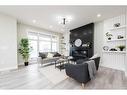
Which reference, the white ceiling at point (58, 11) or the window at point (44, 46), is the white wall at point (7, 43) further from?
the window at point (44, 46)

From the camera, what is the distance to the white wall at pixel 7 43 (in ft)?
13.4

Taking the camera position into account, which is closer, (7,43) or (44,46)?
(7,43)

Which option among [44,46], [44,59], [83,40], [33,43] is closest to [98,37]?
[83,40]

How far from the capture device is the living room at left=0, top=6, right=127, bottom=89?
301cm

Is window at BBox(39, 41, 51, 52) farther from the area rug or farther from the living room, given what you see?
the area rug

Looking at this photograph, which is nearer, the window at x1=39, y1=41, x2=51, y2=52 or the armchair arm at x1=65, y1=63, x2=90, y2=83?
the armchair arm at x1=65, y1=63, x2=90, y2=83

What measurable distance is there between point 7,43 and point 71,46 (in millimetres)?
4624

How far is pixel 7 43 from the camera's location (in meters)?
4.24

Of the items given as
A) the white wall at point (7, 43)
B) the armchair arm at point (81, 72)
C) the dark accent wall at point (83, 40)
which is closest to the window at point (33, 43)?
the white wall at point (7, 43)

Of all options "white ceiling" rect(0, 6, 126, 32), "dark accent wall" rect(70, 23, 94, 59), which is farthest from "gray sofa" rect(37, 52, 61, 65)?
"white ceiling" rect(0, 6, 126, 32)

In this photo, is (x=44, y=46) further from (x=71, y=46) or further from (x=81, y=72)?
(x=81, y=72)

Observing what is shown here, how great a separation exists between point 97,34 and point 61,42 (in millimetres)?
4133
